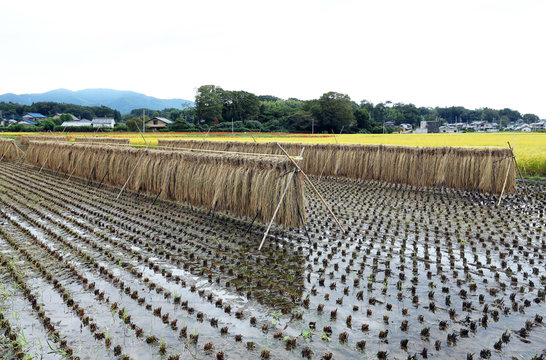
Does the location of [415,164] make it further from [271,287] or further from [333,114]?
[333,114]

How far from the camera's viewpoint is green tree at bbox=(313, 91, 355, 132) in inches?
2399

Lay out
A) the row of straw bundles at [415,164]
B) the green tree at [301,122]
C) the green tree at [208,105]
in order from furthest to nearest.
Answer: the green tree at [208,105]
the green tree at [301,122]
the row of straw bundles at [415,164]

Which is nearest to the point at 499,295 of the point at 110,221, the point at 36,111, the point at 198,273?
the point at 198,273

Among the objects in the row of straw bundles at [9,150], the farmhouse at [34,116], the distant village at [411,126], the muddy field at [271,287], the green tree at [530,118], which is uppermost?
the green tree at [530,118]

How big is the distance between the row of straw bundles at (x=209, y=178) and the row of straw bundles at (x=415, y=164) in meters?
7.07

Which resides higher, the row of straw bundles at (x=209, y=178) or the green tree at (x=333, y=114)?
the green tree at (x=333, y=114)

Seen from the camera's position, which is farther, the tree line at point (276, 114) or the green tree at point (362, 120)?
the green tree at point (362, 120)

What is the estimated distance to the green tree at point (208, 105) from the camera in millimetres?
65750

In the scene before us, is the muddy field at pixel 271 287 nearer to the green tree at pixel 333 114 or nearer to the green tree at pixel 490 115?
the green tree at pixel 333 114

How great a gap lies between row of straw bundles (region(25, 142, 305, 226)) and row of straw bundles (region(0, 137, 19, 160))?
12.9 metres

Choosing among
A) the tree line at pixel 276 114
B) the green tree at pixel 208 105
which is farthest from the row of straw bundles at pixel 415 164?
the green tree at pixel 208 105

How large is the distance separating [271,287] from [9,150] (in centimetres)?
2644

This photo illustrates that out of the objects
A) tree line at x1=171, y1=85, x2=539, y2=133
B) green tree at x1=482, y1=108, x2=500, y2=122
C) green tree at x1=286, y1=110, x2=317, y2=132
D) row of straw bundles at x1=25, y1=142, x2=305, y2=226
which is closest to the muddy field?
row of straw bundles at x1=25, y1=142, x2=305, y2=226

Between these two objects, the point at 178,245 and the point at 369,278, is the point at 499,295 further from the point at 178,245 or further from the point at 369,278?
the point at 178,245
